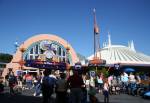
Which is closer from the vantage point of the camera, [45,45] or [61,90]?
[61,90]

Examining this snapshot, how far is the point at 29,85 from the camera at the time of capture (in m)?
31.4

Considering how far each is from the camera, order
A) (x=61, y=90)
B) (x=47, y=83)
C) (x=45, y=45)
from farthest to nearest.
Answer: (x=45, y=45) → (x=47, y=83) → (x=61, y=90)

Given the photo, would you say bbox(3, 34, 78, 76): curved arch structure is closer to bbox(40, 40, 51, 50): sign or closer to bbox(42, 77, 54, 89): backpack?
bbox(40, 40, 51, 50): sign

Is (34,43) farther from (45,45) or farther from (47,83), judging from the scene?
(47,83)

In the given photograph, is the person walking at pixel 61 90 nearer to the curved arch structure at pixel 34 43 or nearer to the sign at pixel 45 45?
the sign at pixel 45 45

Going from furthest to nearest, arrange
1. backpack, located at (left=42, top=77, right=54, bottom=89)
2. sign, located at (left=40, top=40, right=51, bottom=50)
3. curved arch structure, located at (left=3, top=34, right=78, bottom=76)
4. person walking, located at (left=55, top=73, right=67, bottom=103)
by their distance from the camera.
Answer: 1. curved arch structure, located at (left=3, top=34, right=78, bottom=76)
2. sign, located at (left=40, top=40, right=51, bottom=50)
3. backpack, located at (left=42, top=77, right=54, bottom=89)
4. person walking, located at (left=55, top=73, right=67, bottom=103)

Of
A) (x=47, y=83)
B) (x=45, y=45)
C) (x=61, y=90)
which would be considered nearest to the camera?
(x=61, y=90)

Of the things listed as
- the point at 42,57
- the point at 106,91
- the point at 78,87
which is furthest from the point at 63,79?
the point at 42,57

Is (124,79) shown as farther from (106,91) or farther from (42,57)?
(42,57)

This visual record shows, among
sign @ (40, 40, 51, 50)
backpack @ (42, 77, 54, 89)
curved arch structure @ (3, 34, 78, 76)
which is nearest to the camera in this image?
backpack @ (42, 77, 54, 89)

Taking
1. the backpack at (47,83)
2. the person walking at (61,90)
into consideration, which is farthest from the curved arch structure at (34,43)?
the person walking at (61,90)

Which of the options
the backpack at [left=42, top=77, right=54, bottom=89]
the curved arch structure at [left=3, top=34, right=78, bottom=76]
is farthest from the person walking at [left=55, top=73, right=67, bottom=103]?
the curved arch structure at [left=3, top=34, right=78, bottom=76]

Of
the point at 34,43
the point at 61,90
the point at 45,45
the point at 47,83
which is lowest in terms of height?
the point at 61,90

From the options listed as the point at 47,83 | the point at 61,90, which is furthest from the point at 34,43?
the point at 61,90
